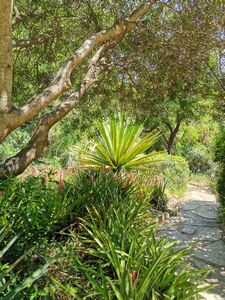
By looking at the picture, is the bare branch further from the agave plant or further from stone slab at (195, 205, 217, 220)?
stone slab at (195, 205, 217, 220)

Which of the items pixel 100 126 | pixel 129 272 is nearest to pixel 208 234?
pixel 100 126

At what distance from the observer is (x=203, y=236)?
19.9 feet

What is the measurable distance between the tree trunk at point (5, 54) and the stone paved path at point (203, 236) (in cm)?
239

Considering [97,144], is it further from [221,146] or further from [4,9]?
[4,9]

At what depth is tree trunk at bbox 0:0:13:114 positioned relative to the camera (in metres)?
2.83

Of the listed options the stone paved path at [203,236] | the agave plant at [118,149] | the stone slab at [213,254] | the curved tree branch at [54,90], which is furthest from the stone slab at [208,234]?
the curved tree branch at [54,90]

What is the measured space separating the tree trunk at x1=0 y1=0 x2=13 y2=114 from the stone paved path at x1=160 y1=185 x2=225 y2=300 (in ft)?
7.84

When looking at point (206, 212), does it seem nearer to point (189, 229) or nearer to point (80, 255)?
point (189, 229)

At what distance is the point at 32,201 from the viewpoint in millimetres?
2947

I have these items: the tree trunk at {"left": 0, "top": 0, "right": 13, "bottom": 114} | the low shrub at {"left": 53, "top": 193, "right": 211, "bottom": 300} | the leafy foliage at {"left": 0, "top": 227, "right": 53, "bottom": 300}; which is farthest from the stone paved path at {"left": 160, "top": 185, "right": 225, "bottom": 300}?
the tree trunk at {"left": 0, "top": 0, "right": 13, "bottom": 114}

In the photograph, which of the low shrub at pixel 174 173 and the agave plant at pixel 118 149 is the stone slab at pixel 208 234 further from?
the low shrub at pixel 174 173

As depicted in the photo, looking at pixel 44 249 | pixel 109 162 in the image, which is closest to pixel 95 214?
pixel 44 249

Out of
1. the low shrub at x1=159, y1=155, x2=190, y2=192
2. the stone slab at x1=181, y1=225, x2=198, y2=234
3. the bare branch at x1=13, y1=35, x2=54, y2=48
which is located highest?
the bare branch at x1=13, y1=35, x2=54, y2=48

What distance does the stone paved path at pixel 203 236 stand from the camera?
415cm
